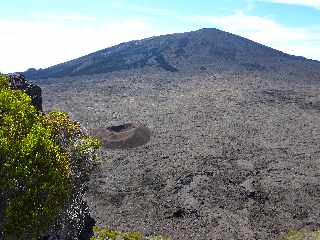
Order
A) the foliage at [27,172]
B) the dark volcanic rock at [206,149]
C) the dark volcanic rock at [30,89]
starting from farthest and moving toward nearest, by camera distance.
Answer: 1. the dark volcanic rock at [206,149]
2. the dark volcanic rock at [30,89]
3. the foliage at [27,172]

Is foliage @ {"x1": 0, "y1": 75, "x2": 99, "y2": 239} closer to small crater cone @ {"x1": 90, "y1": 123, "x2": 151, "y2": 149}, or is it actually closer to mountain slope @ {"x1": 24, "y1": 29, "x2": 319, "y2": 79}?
small crater cone @ {"x1": 90, "y1": 123, "x2": 151, "y2": 149}

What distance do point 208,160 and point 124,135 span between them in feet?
51.8

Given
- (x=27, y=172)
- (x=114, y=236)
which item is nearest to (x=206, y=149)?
(x=114, y=236)

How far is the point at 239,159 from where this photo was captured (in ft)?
212

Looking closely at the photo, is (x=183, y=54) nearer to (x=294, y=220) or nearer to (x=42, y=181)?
(x=294, y=220)

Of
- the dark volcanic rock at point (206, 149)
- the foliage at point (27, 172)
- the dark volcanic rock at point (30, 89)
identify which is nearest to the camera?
the foliage at point (27, 172)

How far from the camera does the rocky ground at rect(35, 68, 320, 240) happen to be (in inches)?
1914

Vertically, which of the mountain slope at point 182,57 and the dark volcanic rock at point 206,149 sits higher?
the mountain slope at point 182,57

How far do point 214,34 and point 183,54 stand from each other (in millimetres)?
36044

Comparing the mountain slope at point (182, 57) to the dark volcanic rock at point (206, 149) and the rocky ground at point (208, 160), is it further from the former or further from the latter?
the rocky ground at point (208, 160)

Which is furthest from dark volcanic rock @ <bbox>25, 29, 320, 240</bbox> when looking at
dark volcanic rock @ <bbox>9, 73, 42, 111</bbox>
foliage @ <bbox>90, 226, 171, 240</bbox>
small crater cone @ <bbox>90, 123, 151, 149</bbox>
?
dark volcanic rock @ <bbox>9, 73, 42, 111</bbox>

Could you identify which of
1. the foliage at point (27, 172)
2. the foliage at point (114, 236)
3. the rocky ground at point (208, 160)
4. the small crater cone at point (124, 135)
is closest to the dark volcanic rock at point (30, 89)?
the foliage at point (114, 236)

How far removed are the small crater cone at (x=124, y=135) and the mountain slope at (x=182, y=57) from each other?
6653 cm

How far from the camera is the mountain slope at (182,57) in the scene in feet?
500
